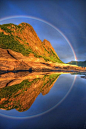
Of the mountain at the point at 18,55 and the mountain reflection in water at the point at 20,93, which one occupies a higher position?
the mountain at the point at 18,55

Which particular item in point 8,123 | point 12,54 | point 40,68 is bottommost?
point 8,123

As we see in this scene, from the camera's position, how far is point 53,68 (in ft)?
143

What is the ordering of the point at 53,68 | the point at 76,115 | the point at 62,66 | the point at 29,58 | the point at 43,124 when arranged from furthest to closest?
the point at 62,66
the point at 53,68
the point at 29,58
the point at 76,115
the point at 43,124

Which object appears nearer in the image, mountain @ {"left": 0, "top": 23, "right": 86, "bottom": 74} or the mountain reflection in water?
the mountain reflection in water

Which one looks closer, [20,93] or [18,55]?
[20,93]

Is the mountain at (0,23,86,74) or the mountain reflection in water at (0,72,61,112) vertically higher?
the mountain at (0,23,86,74)

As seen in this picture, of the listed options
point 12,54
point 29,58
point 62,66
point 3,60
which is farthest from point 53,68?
point 3,60

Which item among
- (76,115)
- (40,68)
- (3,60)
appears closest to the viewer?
(76,115)

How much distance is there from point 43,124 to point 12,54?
105 feet

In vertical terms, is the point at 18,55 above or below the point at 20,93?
above

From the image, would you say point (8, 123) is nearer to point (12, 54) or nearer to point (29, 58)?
point (12, 54)

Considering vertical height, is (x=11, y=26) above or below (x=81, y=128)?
above

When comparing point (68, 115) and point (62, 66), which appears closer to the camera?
point (68, 115)

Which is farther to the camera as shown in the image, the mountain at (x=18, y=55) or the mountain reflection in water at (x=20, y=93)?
the mountain at (x=18, y=55)
